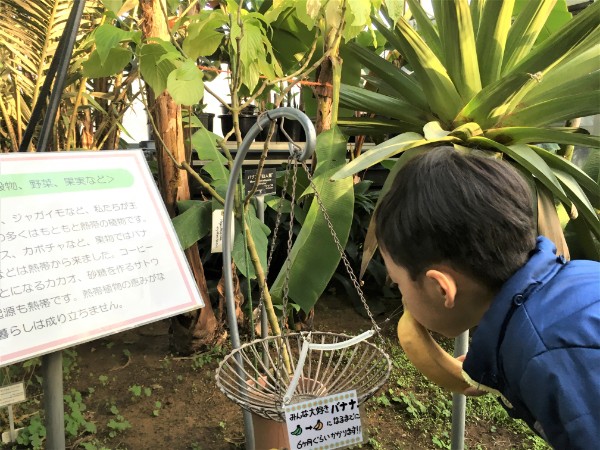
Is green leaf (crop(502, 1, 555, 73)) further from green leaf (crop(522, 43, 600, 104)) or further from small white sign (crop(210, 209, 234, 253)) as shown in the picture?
small white sign (crop(210, 209, 234, 253))

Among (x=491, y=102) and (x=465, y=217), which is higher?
(x=491, y=102)

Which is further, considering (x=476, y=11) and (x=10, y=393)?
(x=476, y=11)

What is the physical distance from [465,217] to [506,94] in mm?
712

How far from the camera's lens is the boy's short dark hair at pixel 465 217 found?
0.75 metres

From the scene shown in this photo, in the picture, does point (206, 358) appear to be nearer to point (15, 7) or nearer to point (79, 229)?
point (79, 229)

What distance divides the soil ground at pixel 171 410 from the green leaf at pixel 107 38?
1198 mm

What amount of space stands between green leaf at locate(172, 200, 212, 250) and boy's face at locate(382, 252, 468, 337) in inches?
43.3

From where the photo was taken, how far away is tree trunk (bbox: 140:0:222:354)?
168 cm

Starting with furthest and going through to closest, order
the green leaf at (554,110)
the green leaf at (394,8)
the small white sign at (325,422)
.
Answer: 1. the green leaf at (554,110)
2. the green leaf at (394,8)
3. the small white sign at (325,422)

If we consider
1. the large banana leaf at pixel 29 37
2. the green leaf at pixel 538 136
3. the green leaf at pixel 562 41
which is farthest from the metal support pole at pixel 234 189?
the large banana leaf at pixel 29 37

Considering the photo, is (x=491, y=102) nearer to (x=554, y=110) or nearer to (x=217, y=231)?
(x=554, y=110)

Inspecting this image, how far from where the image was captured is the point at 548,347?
66 cm

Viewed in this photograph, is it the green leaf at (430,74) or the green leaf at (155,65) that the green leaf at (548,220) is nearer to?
the green leaf at (430,74)

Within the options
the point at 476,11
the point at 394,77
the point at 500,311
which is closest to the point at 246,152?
the point at 500,311
